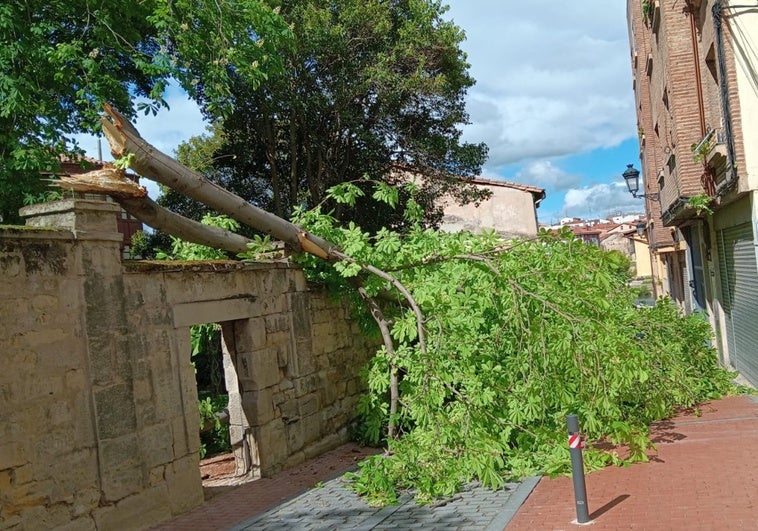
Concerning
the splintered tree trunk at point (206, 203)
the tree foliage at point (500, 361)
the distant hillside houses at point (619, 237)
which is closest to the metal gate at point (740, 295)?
the tree foliage at point (500, 361)

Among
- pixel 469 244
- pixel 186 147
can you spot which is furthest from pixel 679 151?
pixel 186 147

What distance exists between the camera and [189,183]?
732 cm

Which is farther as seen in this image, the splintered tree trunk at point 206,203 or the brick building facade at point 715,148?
the brick building facade at point 715,148

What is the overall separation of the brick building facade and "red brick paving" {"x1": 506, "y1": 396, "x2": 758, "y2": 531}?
405cm

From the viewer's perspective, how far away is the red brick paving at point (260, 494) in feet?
20.7

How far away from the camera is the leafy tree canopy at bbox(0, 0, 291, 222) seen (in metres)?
9.62

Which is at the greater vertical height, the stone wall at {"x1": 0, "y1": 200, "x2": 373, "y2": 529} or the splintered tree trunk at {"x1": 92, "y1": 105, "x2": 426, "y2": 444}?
the splintered tree trunk at {"x1": 92, "y1": 105, "x2": 426, "y2": 444}

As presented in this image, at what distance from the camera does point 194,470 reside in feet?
22.2

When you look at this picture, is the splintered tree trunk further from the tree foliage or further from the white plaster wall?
the white plaster wall

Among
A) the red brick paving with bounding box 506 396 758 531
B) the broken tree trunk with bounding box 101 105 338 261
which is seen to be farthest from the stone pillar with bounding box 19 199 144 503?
the red brick paving with bounding box 506 396 758 531

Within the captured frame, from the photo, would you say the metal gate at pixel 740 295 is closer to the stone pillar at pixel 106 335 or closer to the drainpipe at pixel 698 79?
the drainpipe at pixel 698 79

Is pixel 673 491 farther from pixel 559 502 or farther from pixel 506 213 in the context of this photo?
pixel 506 213

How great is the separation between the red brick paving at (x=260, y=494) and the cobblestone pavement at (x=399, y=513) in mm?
259

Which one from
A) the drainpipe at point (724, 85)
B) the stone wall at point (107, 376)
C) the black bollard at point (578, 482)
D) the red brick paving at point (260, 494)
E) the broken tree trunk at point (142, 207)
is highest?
the drainpipe at point (724, 85)
